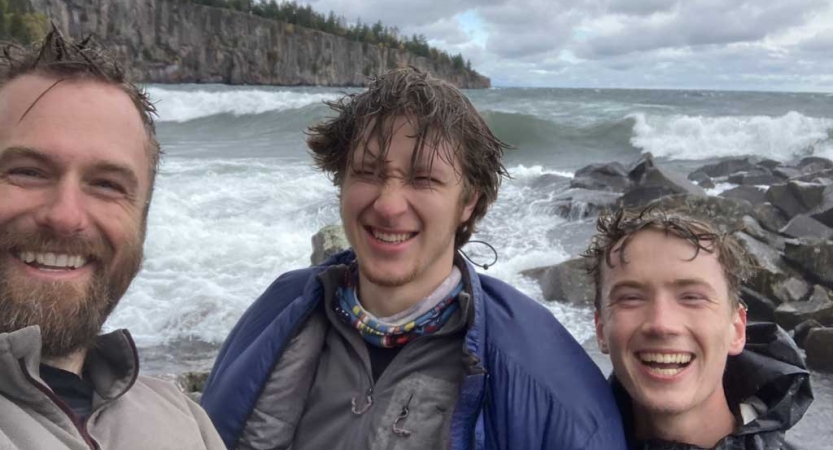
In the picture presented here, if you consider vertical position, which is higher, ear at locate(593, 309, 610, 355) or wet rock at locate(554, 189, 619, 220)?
ear at locate(593, 309, 610, 355)

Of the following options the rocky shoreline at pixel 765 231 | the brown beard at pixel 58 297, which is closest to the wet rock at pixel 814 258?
the rocky shoreline at pixel 765 231

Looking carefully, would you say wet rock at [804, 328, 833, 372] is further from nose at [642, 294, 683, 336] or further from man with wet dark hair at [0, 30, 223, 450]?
man with wet dark hair at [0, 30, 223, 450]

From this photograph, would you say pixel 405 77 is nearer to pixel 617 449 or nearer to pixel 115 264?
pixel 115 264

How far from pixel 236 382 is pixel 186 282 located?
644 centimetres

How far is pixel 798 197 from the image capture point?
10.8 m

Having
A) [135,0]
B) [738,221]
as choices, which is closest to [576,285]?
[738,221]

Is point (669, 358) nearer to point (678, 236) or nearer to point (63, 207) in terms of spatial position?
point (678, 236)

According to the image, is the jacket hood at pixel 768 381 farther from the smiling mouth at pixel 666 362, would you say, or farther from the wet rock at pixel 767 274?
the wet rock at pixel 767 274

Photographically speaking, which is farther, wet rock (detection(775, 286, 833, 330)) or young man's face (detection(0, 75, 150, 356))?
wet rock (detection(775, 286, 833, 330))

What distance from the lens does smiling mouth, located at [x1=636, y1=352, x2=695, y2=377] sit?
2.12 meters

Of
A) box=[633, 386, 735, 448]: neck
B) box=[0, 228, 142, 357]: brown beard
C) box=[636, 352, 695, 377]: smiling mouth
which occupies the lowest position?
box=[633, 386, 735, 448]: neck

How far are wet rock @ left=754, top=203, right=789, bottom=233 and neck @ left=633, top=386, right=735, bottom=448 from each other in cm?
839

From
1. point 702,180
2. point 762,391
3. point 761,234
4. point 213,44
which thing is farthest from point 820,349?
point 213,44

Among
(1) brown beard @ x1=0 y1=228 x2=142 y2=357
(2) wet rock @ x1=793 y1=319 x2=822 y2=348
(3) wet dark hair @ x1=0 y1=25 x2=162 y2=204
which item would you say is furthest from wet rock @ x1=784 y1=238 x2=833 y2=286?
(1) brown beard @ x1=0 y1=228 x2=142 y2=357
